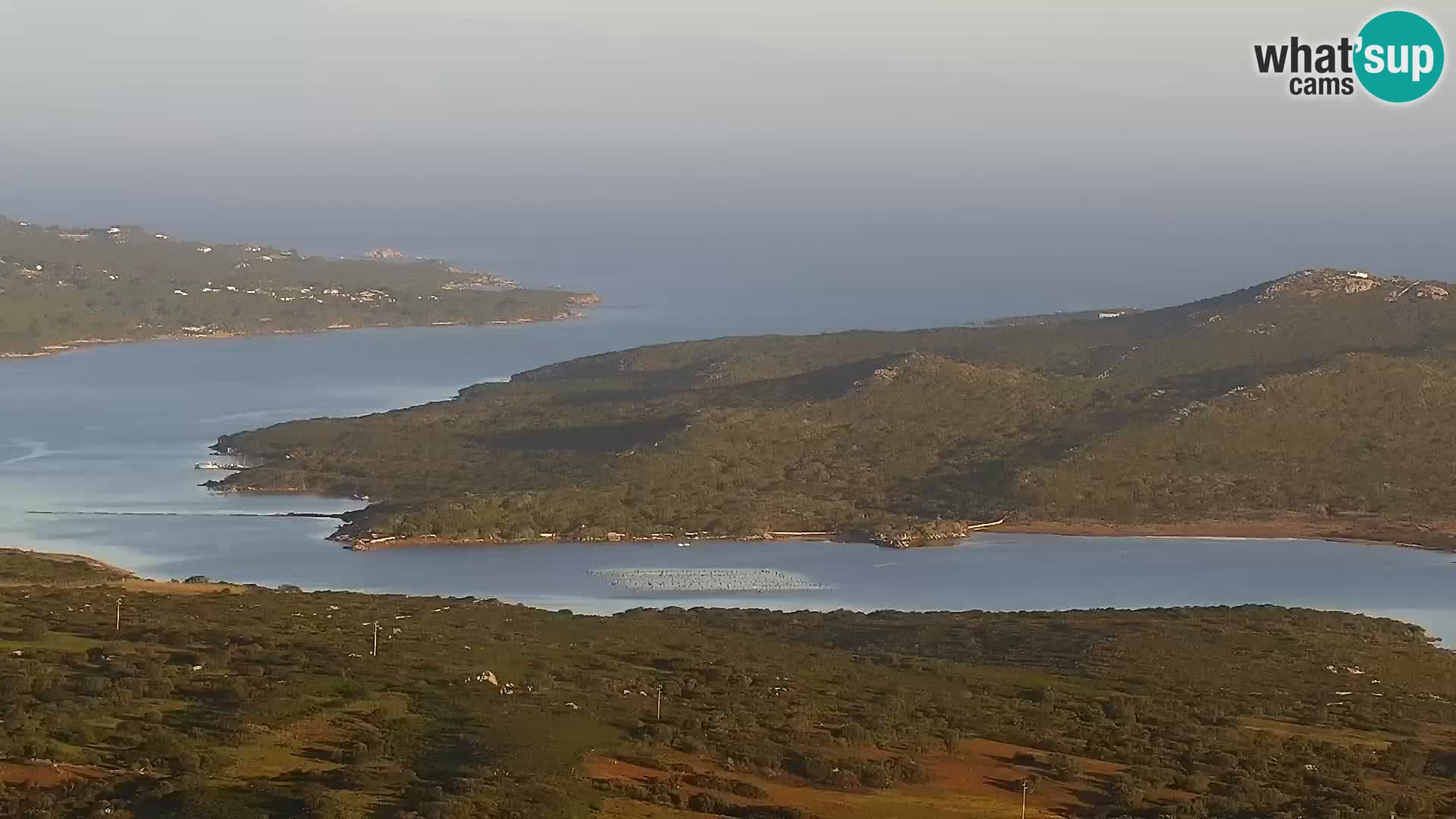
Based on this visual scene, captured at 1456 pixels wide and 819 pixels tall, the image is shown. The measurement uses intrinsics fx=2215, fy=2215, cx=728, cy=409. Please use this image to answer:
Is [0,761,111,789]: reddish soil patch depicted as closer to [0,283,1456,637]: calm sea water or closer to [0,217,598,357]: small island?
[0,283,1456,637]: calm sea water

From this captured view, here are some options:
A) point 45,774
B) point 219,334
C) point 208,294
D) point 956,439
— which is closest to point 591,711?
point 45,774

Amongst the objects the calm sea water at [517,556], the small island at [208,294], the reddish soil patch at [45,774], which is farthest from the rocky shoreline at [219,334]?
the reddish soil patch at [45,774]

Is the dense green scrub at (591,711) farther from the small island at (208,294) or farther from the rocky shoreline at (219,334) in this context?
the small island at (208,294)

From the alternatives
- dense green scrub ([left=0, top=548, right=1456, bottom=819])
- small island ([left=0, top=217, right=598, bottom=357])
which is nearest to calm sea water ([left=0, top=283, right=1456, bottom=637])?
dense green scrub ([left=0, top=548, right=1456, bottom=819])

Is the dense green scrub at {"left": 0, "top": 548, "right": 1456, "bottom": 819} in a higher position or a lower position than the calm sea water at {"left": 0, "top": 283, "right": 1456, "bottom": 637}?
lower

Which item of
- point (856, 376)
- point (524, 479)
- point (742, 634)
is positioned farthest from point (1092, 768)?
point (856, 376)

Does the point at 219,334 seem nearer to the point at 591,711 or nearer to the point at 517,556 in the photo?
the point at 517,556

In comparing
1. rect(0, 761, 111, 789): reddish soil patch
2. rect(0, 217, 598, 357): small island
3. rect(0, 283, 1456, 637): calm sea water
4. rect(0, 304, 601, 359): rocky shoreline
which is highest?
rect(0, 217, 598, 357): small island

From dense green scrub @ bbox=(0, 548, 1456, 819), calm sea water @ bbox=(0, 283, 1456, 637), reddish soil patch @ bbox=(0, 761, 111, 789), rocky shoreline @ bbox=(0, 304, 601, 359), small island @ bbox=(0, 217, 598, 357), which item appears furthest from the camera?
small island @ bbox=(0, 217, 598, 357)
